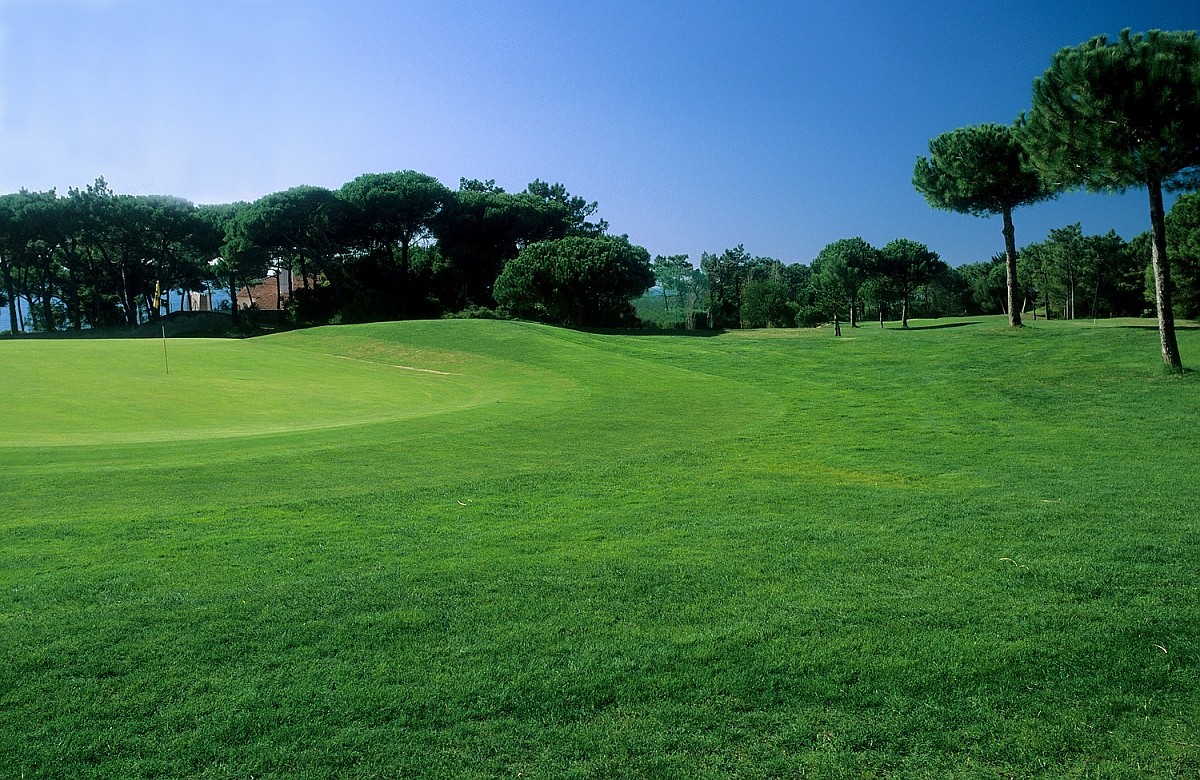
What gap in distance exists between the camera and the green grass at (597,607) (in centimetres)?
343

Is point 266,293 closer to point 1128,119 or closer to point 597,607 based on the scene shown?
point 1128,119

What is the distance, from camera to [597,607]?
486cm

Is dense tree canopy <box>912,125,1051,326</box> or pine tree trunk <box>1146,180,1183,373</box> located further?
dense tree canopy <box>912,125,1051,326</box>

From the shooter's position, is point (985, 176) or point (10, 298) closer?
point (985, 176)

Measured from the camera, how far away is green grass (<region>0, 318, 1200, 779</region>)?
343 centimetres

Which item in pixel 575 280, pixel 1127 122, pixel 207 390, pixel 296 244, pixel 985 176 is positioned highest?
pixel 296 244

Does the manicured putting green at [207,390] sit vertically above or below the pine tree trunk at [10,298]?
below

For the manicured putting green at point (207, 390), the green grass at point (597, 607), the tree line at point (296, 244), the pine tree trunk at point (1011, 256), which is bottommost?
the green grass at point (597, 607)

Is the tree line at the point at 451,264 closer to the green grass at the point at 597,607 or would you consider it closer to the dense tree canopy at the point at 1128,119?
the dense tree canopy at the point at 1128,119

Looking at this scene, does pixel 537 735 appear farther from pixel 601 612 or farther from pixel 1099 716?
pixel 1099 716

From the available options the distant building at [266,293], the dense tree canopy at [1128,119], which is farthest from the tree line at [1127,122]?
the distant building at [266,293]

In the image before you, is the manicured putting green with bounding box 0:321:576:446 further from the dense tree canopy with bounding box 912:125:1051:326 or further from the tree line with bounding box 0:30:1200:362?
the tree line with bounding box 0:30:1200:362

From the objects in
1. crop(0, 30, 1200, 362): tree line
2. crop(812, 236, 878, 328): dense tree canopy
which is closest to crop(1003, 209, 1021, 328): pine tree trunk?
crop(0, 30, 1200, 362): tree line

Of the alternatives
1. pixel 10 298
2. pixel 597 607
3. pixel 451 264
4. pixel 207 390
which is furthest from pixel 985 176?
pixel 10 298
